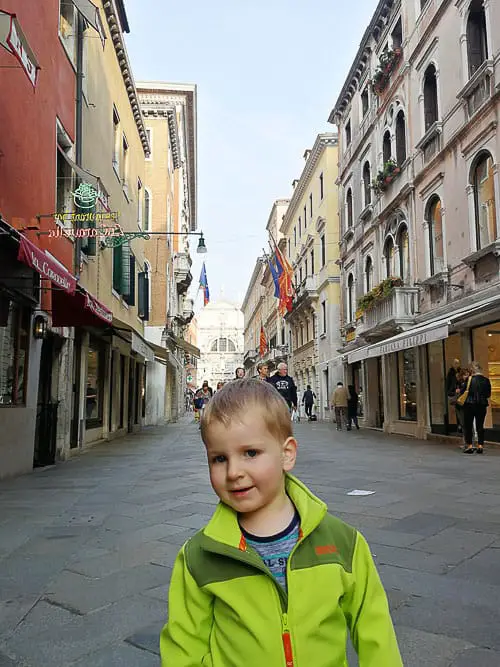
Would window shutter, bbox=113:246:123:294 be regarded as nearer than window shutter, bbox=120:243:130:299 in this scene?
Yes

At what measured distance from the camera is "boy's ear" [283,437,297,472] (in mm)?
1604

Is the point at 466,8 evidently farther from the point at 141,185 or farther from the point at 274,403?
the point at 274,403

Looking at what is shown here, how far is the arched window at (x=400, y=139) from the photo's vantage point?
18188 millimetres

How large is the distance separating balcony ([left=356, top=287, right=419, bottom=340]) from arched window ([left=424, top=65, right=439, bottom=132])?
4.48m

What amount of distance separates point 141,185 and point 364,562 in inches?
813

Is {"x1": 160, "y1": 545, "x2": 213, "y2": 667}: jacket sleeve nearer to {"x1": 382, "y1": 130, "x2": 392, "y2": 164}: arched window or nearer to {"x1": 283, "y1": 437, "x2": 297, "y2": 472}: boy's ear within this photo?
{"x1": 283, "y1": 437, "x2": 297, "y2": 472}: boy's ear

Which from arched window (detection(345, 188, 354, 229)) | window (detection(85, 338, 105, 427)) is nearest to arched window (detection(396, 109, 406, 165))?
arched window (detection(345, 188, 354, 229))

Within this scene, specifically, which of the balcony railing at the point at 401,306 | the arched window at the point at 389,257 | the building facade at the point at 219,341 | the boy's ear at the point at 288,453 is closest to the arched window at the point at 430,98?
the arched window at the point at 389,257

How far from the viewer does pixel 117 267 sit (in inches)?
610

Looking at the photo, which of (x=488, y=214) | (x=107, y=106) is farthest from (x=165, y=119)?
(x=488, y=214)

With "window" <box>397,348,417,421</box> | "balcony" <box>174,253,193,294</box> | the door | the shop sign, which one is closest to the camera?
the door

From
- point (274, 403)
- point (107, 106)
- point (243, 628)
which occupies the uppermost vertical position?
point (107, 106)

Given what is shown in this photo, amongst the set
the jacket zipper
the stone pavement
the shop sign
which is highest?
the shop sign

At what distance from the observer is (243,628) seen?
4.79 ft
